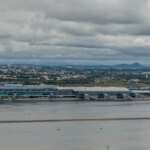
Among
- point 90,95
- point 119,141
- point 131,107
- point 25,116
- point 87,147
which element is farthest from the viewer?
point 90,95

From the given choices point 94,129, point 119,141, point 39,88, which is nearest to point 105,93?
point 39,88

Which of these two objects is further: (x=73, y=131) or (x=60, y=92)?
(x=60, y=92)

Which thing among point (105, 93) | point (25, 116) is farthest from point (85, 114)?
point (105, 93)

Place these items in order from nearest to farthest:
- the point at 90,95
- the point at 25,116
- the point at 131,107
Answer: the point at 25,116 < the point at 131,107 < the point at 90,95

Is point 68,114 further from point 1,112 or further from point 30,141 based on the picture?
point 30,141

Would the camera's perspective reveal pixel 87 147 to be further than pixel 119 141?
No

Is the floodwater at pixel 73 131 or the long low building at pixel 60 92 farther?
the long low building at pixel 60 92

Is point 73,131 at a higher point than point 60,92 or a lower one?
lower

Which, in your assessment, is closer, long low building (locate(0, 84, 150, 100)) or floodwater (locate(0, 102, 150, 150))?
floodwater (locate(0, 102, 150, 150))
